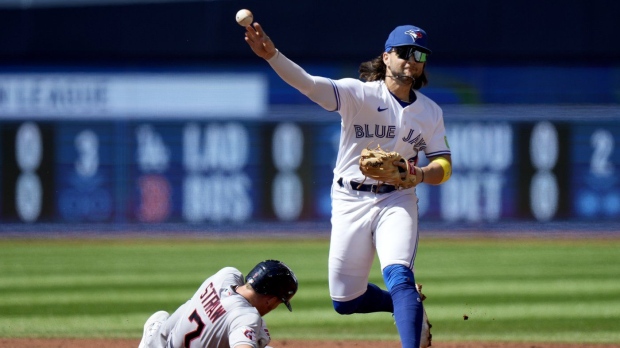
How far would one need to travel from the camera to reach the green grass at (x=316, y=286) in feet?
23.7

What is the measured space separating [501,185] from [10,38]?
704 centimetres

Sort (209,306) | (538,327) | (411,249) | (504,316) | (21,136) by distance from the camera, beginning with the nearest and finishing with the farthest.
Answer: (209,306), (411,249), (538,327), (504,316), (21,136)

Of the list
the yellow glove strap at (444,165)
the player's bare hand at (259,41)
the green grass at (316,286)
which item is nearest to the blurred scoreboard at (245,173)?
the green grass at (316,286)

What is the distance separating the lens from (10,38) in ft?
46.4

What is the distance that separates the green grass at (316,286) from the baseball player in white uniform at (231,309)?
8.73ft

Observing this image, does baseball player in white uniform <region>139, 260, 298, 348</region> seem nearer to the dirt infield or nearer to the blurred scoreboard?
the dirt infield

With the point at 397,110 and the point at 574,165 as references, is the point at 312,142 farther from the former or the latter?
the point at 397,110

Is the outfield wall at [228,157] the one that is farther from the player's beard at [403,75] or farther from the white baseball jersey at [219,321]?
the white baseball jersey at [219,321]

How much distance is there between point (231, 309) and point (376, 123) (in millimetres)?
1284

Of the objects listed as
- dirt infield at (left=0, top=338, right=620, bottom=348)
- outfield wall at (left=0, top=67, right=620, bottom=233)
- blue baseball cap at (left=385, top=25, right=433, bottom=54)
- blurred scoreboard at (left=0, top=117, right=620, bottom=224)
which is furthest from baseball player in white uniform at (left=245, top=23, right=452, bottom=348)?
blurred scoreboard at (left=0, top=117, right=620, bottom=224)

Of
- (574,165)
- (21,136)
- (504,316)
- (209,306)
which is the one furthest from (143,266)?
(209,306)

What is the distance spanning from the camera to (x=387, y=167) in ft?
15.0

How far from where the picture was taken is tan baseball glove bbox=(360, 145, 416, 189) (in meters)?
4.55

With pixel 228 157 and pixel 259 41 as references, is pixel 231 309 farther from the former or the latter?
pixel 228 157
